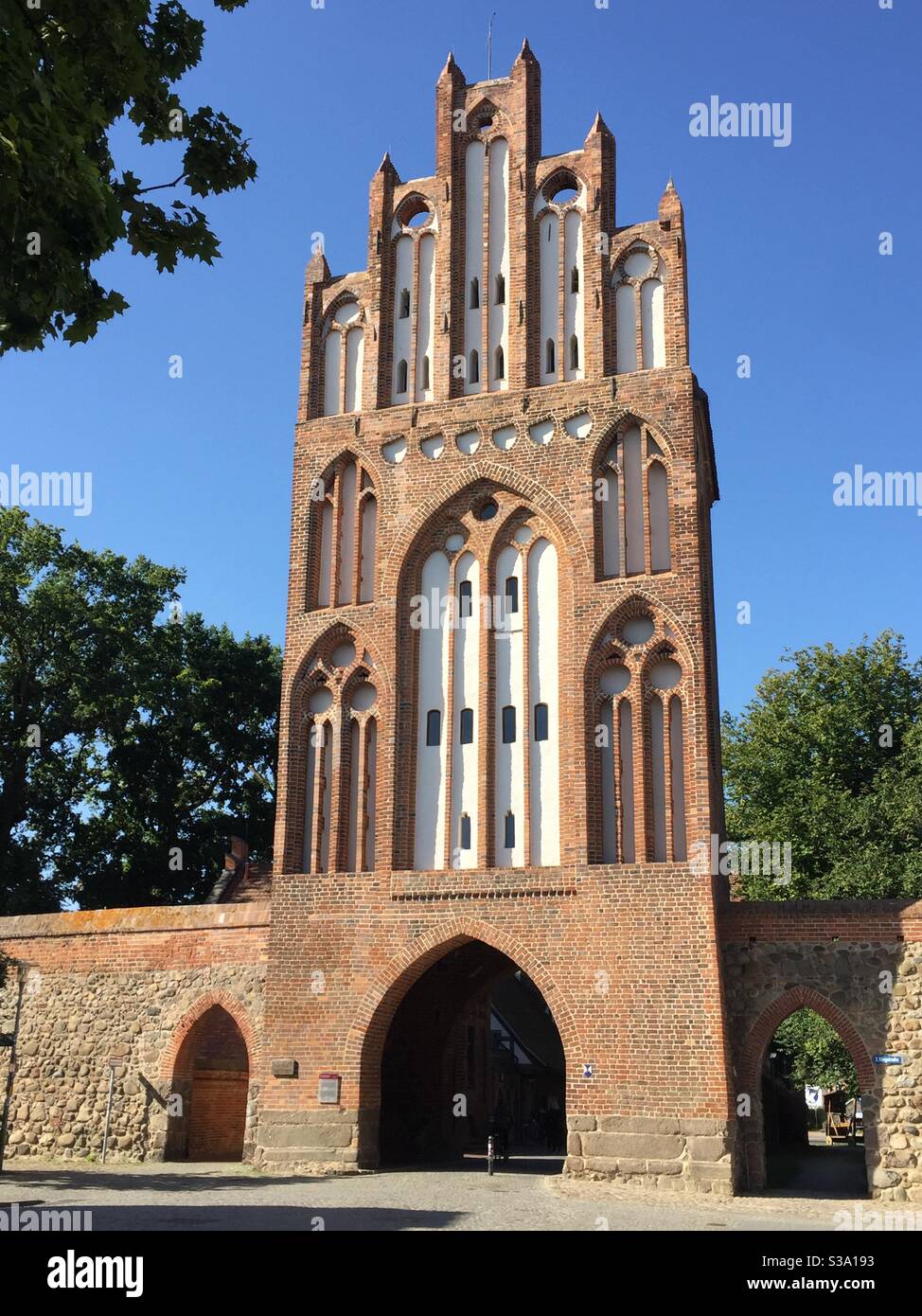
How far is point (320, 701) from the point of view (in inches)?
823

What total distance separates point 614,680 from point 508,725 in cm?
186

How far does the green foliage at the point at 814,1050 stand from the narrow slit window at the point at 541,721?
11600 mm

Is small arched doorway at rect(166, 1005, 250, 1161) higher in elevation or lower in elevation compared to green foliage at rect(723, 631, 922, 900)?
lower

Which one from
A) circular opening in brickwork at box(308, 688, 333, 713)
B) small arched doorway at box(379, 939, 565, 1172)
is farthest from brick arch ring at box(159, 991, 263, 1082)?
circular opening in brickwork at box(308, 688, 333, 713)

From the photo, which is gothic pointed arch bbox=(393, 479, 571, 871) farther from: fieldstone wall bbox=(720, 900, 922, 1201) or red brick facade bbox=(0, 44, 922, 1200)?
fieldstone wall bbox=(720, 900, 922, 1201)

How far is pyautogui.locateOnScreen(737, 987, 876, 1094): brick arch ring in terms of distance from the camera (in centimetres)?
1705

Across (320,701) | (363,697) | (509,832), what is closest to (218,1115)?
(320,701)

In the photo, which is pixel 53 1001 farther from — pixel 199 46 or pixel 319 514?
pixel 199 46

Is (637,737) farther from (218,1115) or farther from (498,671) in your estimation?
(218,1115)

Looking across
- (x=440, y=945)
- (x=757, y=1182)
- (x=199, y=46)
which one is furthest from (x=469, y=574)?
(x=199, y=46)

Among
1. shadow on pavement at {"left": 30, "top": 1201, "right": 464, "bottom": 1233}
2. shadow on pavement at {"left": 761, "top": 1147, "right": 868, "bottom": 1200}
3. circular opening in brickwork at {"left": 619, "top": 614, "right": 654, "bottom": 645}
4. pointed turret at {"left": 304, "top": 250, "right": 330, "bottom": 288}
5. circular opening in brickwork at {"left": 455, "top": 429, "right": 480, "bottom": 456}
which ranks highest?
pointed turret at {"left": 304, "top": 250, "right": 330, "bottom": 288}

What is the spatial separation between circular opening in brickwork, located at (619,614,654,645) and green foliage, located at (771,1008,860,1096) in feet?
39.2
